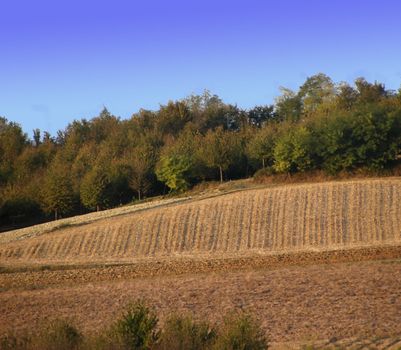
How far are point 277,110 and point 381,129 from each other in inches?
1833

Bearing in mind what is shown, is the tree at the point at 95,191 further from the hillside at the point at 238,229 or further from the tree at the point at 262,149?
the tree at the point at 262,149

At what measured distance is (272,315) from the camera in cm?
2069

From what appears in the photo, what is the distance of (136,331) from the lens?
39.8ft

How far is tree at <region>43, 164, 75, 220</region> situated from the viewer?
61531mm

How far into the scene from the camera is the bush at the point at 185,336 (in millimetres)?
11219

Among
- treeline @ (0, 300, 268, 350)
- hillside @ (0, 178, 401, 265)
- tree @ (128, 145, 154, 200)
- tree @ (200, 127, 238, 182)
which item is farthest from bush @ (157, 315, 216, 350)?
tree @ (128, 145, 154, 200)

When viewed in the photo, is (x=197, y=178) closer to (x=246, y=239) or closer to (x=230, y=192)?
(x=230, y=192)

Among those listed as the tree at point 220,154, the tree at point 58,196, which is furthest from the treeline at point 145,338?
the tree at point 220,154

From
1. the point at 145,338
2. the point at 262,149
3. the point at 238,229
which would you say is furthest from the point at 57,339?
the point at 262,149

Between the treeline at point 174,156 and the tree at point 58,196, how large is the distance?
10cm

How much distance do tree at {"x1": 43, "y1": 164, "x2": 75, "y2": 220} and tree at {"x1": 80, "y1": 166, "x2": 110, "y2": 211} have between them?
1.41 m

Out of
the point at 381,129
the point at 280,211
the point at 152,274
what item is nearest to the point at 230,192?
the point at 280,211

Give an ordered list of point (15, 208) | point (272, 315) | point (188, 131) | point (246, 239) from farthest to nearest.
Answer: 1. point (188, 131)
2. point (15, 208)
3. point (246, 239)
4. point (272, 315)

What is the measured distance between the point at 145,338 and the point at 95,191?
50.0m
